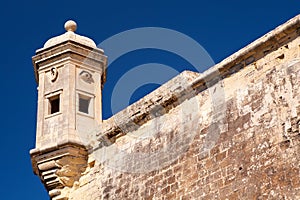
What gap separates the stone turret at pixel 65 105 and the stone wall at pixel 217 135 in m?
0.41

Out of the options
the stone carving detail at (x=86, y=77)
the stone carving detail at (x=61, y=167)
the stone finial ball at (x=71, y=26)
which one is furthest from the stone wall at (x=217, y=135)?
the stone finial ball at (x=71, y=26)

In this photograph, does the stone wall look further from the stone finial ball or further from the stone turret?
the stone finial ball

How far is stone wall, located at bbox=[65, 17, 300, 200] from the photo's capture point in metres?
6.79

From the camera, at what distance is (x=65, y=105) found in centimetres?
1022

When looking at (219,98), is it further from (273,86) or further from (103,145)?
(103,145)

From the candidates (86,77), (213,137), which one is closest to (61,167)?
(86,77)

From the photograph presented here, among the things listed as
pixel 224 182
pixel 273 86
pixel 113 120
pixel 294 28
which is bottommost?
pixel 224 182

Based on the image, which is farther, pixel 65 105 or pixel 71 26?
pixel 71 26

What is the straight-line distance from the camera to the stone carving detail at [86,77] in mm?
10594

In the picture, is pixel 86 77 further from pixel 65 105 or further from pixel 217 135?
pixel 217 135

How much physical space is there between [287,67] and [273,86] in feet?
0.83

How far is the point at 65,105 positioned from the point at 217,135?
129 inches

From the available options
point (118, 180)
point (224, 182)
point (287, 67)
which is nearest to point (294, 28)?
point (287, 67)

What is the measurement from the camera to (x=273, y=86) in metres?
7.11
